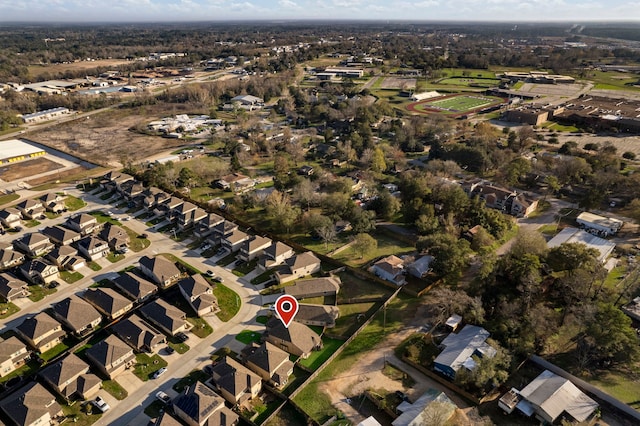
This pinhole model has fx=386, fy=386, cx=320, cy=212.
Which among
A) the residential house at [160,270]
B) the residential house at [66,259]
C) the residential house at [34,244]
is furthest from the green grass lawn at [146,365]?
the residential house at [34,244]

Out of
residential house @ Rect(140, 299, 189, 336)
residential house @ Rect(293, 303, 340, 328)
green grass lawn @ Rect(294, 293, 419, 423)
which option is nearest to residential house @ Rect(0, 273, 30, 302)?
residential house @ Rect(140, 299, 189, 336)

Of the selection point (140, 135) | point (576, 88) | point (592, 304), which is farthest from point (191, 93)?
point (576, 88)

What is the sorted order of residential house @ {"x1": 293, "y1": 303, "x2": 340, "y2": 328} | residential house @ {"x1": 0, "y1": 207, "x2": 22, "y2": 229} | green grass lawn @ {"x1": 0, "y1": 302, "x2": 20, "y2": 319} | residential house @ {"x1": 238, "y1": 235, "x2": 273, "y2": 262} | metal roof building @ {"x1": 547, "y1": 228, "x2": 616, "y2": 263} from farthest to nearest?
residential house @ {"x1": 0, "y1": 207, "x2": 22, "y2": 229}, residential house @ {"x1": 238, "y1": 235, "x2": 273, "y2": 262}, metal roof building @ {"x1": 547, "y1": 228, "x2": 616, "y2": 263}, green grass lawn @ {"x1": 0, "y1": 302, "x2": 20, "y2": 319}, residential house @ {"x1": 293, "y1": 303, "x2": 340, "y2": 328}

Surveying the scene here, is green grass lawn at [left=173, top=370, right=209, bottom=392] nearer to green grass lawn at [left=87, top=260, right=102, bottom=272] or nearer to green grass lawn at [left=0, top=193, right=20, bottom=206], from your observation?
green grass lawn at [left=87, top=260, right=102, bottom=272]

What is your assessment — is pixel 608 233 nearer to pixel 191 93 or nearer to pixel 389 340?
pixel 389 340

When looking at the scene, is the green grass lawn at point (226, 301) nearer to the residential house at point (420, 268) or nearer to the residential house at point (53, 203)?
the residential house at point (420, 268)

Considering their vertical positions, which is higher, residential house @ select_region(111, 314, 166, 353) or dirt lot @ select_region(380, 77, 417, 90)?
dirt lot @ select_region(380, 77, 417, 90)

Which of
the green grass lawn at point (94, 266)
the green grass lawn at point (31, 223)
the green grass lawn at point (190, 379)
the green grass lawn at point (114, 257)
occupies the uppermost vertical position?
the green grass lawn at point (31, 223)
